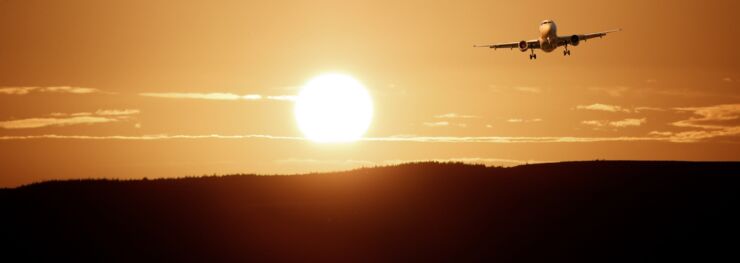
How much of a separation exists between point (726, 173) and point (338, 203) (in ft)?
87.1

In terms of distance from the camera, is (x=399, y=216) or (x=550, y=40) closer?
(x=399, y=216)

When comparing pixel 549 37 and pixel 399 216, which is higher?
pixel 549 37

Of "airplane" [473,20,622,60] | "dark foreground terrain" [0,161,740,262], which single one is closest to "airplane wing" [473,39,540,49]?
"airplane" [473,20,622,60]

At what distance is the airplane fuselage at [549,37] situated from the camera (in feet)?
284

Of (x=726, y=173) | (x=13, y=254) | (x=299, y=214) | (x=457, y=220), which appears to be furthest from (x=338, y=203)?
(x=726, y=173)

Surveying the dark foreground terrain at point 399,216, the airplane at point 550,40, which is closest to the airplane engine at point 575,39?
the airplane at point 550,40

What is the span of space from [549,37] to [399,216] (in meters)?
Result: 35.5

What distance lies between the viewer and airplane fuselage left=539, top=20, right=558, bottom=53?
8644 centimetres

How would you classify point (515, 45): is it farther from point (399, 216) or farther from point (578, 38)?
point (399, 216)

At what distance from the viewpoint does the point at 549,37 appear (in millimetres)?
86438

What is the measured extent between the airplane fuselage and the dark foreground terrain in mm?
23130

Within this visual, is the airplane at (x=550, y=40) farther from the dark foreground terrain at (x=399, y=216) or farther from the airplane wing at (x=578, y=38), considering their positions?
the dark foreground terrain at (x=399, y=216)

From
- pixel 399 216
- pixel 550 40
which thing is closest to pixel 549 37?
pixel 550 40

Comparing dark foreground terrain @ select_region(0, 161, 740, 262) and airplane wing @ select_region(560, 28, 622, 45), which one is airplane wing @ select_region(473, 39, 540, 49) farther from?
dark foreground terrain @ select_region(0, 161, 740, 262)
